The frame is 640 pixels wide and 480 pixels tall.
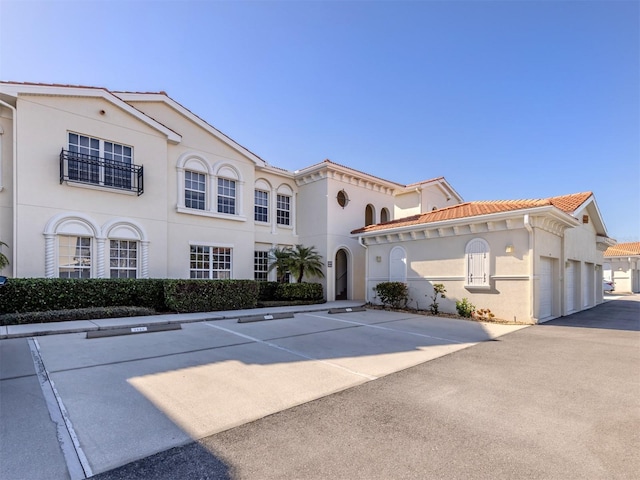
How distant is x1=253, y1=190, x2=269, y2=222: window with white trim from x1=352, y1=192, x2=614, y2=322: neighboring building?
192 inches

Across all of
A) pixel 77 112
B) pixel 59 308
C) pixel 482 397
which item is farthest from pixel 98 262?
pixel 482 397

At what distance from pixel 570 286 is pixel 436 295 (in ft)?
19.8

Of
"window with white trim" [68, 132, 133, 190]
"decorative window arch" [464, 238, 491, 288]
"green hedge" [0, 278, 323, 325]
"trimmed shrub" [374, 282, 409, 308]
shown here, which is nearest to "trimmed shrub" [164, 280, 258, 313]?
"green hedge" [0, 278, 323, 325]

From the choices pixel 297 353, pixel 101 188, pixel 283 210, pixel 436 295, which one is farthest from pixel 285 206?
pixel 297 353

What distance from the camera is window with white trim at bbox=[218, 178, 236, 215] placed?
609 inches

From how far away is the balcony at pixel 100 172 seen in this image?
11.4 m

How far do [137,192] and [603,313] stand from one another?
18.7 metres

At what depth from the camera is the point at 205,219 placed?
582 inches

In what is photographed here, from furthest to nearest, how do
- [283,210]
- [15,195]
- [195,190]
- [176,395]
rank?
1. [283,210]
2. [195,190]
3. [15,195]
4. [176,395]

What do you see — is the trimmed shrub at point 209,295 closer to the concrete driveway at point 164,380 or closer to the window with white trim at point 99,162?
the concrete driveway at point 164,380

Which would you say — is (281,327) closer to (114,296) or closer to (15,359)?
(15,359)

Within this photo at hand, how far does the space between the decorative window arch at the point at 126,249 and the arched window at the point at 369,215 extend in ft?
37.0

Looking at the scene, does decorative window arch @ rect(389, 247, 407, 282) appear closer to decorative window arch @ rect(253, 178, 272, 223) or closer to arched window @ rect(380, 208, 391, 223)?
arched window @ rect(380, 208, 391, 223)

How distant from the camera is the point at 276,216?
58.5 ft
